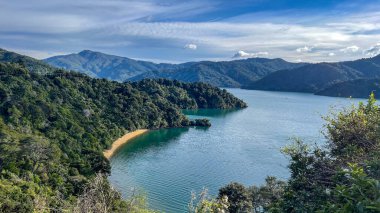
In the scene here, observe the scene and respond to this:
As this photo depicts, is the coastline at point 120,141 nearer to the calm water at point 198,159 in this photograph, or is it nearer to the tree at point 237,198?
the calm water at point 198,159

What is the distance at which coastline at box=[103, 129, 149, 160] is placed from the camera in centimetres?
4664

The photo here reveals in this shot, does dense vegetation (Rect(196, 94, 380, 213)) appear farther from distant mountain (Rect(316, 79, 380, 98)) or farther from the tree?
distant mountain (Rect(316, 79, 380, 98))

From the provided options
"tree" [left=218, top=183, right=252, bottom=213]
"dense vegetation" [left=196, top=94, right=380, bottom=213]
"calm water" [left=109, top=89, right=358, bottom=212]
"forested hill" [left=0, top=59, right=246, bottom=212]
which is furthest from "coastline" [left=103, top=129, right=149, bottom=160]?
"dense vegetation" [left=196, top=94, right=380, bottom=213]

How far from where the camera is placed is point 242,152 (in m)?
49.0

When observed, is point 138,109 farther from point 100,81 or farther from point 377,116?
point 377,116

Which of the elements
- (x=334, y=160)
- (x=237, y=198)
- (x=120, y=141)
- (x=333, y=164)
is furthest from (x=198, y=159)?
(x=333, y=164)

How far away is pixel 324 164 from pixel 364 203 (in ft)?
15.8

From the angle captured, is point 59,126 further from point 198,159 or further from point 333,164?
point 333,164

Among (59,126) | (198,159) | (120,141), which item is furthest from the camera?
(120,141)

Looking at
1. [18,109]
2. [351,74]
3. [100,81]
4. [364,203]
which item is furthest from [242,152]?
[351,74]

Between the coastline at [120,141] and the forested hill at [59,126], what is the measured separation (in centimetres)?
85

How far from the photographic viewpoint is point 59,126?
1754 inches

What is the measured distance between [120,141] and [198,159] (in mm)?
14373

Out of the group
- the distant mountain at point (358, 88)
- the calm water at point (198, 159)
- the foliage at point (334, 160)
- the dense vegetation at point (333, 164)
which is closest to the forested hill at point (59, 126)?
the calm water at point (198, 159)
